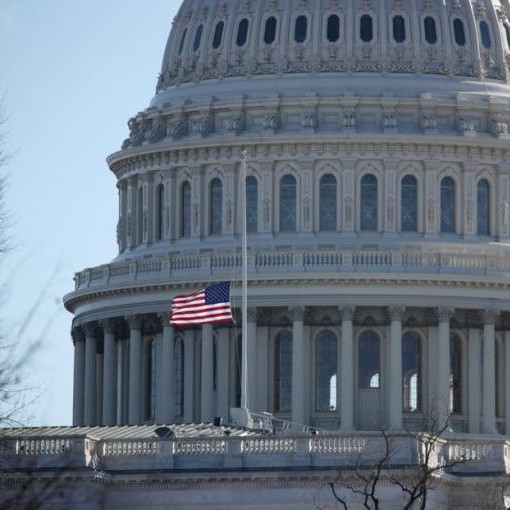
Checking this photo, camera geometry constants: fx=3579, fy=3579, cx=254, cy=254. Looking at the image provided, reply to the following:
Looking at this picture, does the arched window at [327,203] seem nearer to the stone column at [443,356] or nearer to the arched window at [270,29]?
the stone column at [443,356]

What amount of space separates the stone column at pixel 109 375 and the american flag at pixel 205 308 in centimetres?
2201

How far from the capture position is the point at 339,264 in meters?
157

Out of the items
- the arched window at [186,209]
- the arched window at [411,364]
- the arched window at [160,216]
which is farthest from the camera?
the arched window at [160,216]

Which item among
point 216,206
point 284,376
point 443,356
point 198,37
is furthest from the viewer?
point 198,37

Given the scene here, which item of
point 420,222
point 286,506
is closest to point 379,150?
point 420,222

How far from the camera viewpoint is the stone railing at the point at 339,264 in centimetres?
15750

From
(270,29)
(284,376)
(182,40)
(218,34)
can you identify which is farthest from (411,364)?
(182,40)

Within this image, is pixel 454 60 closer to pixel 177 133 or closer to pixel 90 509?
pixel 177 133

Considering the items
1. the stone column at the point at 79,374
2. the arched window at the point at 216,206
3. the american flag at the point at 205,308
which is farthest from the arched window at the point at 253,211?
the american flag at the point at 205,308

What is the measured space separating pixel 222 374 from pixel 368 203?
10123mm

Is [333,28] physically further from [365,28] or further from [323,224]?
[323,224]

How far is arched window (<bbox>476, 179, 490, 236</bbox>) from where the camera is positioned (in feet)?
533

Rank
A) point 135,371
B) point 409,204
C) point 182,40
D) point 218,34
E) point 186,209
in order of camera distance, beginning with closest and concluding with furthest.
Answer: point 409,204
point 135,371
point 186,209
point 218,34
point 182,40

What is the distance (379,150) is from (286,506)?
201ft
